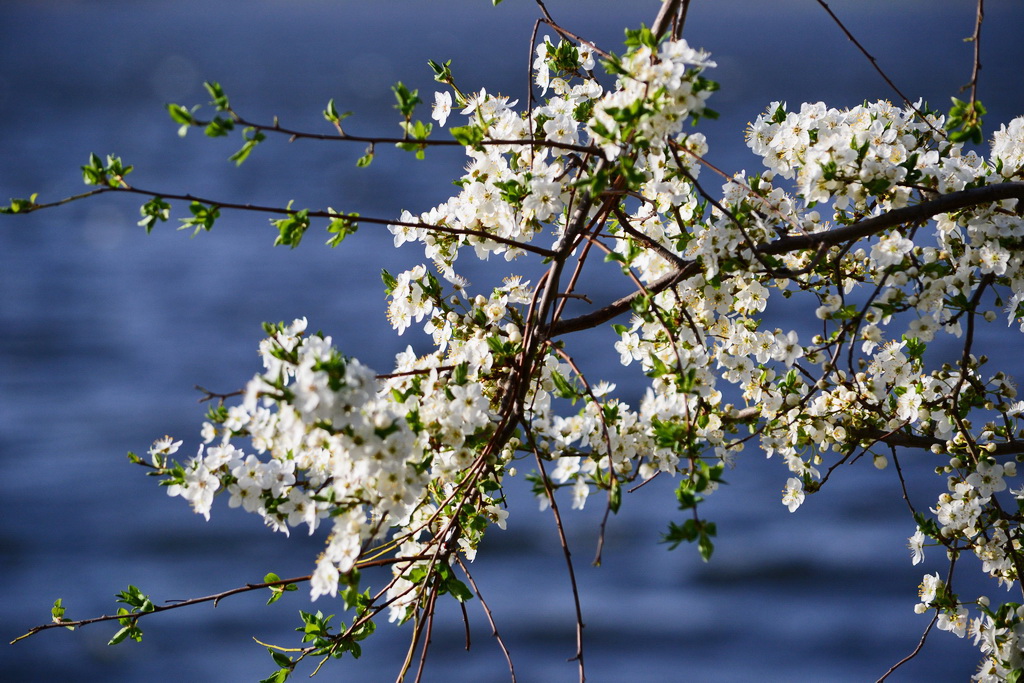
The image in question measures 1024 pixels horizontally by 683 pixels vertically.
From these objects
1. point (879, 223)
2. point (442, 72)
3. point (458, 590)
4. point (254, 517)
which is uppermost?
point (254, 517)

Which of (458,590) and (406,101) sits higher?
(406,101)

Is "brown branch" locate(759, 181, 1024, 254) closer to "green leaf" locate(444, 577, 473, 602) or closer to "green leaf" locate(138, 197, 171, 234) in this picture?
"green leaf" locate(444, 577, 473, 602)

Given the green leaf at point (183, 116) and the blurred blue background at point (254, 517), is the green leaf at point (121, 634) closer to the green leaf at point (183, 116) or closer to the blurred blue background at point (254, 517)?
the green leaf at point (183, 116)

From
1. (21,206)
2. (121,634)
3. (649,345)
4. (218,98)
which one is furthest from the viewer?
(649,345)

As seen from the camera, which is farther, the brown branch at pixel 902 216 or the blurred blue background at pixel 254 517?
the blurred blue background at pixel 254 517

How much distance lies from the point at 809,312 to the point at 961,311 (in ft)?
29.9

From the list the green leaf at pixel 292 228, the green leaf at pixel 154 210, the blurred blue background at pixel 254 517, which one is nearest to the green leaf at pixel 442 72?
the green leaf at pixel 292 228

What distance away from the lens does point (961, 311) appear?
4.76 feet

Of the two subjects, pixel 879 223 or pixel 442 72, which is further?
pixel 442 72

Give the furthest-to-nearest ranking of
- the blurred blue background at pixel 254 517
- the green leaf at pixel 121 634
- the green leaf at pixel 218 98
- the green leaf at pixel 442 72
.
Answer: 1. the blurred blue background at pixel 254 517
2. the green leaf at pixel 442 72
3. the green leaf at pixel 121 634
4. the green leaf at pixel 218 98

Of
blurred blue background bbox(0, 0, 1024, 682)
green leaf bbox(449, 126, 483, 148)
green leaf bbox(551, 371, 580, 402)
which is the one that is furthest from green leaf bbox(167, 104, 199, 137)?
blurred blue background bbox(0, 0, 1024, 682)

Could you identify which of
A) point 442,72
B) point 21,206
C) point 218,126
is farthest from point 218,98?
point 442,72

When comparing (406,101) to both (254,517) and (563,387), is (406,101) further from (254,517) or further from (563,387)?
(254,517)

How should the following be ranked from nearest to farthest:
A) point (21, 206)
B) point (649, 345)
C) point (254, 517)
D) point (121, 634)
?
point (21, 206) < point (121, 634) < point (649, 345) < point (254, 517)
